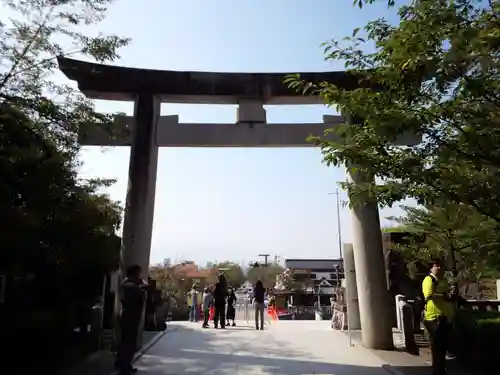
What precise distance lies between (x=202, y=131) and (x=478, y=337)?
6714mm

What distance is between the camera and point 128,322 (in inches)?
260

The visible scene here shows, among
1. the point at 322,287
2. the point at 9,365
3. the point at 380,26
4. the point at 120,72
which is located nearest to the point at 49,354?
the point at 9,365

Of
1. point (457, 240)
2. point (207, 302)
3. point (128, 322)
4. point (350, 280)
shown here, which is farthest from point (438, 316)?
point (207, 302)

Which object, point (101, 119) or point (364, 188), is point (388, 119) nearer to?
point (364, 188)

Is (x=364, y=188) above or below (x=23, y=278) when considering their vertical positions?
above

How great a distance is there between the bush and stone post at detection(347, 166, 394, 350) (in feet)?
4.47

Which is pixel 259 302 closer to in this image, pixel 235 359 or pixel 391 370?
pixel 235 359

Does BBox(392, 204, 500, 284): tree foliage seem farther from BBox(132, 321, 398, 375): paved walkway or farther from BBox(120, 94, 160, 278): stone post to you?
BBox(120, 94, 160, 278): stone post

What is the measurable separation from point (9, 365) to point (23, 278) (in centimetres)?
163

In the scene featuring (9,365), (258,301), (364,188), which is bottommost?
(9,365)

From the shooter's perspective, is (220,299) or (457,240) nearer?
(457,240)

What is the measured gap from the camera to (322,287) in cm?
2981

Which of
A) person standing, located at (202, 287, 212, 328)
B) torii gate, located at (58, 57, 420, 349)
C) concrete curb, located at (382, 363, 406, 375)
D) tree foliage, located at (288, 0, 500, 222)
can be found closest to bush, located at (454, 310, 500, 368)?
concrete curb, located at (382, 363, 406, 375)

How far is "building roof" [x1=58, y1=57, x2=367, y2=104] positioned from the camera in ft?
32.8
